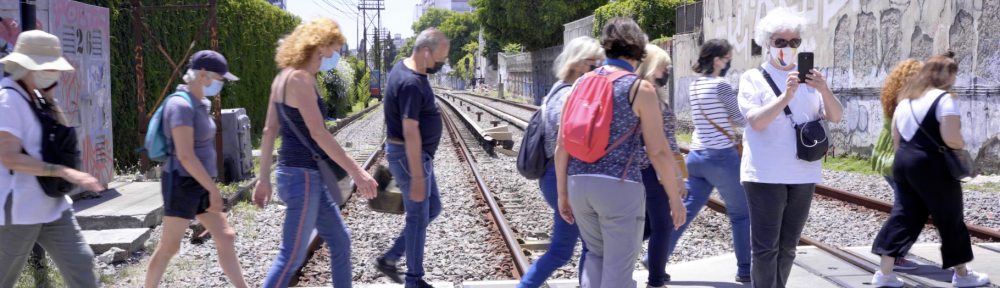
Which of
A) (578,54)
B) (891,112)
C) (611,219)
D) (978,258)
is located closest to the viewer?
(611,219)

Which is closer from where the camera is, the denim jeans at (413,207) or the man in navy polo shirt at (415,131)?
the man in navy polo shirt at (415,131)

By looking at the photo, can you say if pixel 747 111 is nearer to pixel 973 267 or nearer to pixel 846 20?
pixel 973 267

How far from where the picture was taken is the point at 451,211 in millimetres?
9250

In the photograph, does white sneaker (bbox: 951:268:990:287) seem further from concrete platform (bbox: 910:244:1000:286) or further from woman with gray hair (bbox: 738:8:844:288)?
woman with gray hair (bbox: 738:8:844:288)

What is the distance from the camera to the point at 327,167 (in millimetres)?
4094

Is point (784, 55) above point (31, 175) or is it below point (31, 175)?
above

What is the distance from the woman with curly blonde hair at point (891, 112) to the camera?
210 inches

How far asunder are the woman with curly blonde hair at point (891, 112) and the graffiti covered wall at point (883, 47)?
7.33m

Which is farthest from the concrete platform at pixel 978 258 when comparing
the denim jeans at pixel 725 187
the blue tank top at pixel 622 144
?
the blue tank top at pixel 622 144

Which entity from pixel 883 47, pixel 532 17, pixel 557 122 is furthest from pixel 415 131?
pixel 532 17

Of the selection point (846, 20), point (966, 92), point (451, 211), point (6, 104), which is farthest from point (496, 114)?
point (6, 104)

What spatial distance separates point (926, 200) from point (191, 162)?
13.3ft

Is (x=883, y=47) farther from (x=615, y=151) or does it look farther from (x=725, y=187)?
(x=615, y=151)

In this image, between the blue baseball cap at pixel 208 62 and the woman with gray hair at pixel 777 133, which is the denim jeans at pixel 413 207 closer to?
the blue baseball cap at pixel 208 62
